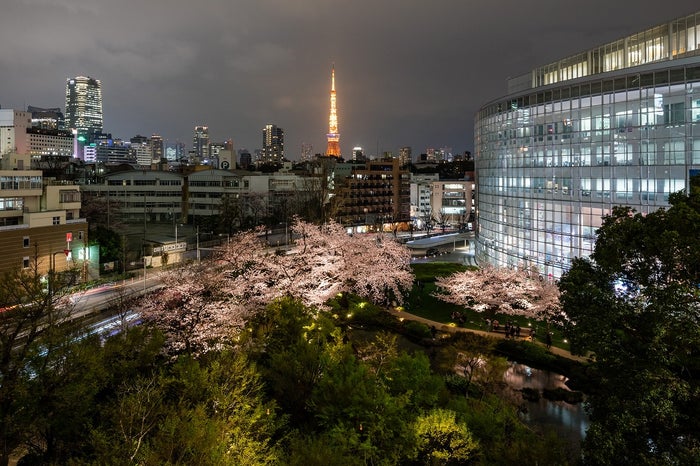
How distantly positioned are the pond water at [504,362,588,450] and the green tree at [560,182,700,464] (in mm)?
8130

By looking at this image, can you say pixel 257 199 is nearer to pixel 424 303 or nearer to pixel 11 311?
pixel 424 303

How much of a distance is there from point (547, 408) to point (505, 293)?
12.6m

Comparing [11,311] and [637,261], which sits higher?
[637,261]

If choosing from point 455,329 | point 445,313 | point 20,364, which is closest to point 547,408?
point 455,329

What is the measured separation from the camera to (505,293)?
3547cm

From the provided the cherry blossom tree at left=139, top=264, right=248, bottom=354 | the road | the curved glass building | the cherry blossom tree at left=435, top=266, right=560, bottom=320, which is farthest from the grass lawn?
the road

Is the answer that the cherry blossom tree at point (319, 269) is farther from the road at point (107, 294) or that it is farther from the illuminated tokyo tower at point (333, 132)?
the illuminated tokyo tower at point (333, 132)

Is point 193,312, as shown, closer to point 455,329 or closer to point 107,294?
point 107,294

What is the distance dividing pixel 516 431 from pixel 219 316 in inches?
550

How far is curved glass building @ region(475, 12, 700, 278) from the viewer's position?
111 ft

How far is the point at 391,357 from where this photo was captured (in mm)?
21906

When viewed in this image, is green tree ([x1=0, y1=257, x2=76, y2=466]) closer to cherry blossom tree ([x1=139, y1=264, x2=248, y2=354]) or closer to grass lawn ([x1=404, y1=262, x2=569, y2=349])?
cherry blossom tree ([x1=139, y1=264, x2=248, y2=354])

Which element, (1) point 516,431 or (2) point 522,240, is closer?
(1) point 516,431

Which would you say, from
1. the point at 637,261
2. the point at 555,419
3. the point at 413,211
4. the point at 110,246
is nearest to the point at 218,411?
the point at 637,261
